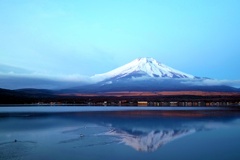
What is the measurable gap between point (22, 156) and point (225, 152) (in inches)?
252

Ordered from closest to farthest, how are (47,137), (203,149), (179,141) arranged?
(203,149) → (179,141) → (47,137)

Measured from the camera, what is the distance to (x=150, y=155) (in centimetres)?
1048

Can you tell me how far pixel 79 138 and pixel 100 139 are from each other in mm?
938

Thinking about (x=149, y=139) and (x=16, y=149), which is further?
(x=149, y=139)

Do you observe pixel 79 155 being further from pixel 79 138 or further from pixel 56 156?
pixel 79 138

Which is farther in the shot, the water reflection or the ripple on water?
the water reflection

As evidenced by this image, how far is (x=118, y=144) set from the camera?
12484 millimetres

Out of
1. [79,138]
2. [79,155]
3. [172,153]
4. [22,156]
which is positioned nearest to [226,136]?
[172,153]

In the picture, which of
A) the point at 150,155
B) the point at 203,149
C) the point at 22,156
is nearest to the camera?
the point at 22,156

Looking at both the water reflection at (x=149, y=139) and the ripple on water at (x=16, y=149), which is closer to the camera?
the ripple on water at (x=16, y=149)

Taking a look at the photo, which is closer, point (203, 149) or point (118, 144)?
point (203, 149)

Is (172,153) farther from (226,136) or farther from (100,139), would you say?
(226,136)

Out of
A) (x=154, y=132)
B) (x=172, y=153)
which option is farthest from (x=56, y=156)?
(x=154, y=132)

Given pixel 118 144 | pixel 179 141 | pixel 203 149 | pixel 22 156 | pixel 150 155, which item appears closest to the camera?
pixel 22 156
